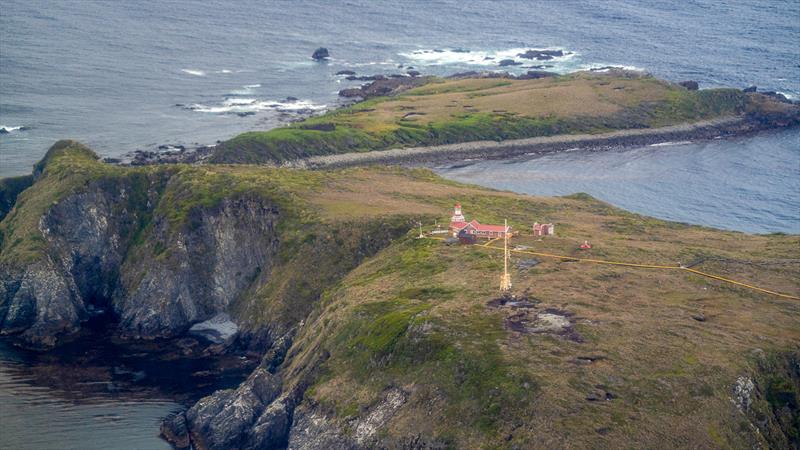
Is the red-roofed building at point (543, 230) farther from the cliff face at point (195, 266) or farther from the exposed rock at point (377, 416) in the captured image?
the exposed rock at point (377, 416)

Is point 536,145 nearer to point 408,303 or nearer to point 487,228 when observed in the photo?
point 487,228

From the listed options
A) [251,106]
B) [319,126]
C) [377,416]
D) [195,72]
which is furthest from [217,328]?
[195,72]

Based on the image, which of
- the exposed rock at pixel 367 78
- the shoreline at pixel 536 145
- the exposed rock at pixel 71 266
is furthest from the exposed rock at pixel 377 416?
the exposed rock at pixel 367 78

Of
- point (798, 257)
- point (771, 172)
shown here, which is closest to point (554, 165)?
point (771, 172)

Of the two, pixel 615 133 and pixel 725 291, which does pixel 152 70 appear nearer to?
pixel 615 133

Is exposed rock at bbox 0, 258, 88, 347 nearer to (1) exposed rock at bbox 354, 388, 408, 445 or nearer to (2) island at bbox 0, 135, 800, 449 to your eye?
(2) island at bbox 0, 135, 800, 449

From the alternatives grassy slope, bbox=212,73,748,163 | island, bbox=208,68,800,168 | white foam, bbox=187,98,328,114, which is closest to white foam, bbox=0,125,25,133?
white foam, bbox=187,98,328,114
